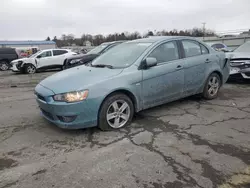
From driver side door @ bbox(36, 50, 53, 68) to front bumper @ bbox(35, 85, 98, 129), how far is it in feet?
35.6

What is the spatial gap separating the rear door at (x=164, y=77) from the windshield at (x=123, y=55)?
278 mm

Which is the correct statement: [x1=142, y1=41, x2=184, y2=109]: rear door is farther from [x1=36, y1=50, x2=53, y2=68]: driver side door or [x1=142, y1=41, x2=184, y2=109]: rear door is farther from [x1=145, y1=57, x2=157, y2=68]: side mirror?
[x1=36, y1=50, x2=53, y2=68]: driver side door

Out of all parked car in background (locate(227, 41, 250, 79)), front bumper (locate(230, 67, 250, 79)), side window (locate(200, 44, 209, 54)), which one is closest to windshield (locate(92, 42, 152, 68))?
side window (locate(200, 44, 209, 54))

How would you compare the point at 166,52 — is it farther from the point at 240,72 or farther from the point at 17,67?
the point at 17,67

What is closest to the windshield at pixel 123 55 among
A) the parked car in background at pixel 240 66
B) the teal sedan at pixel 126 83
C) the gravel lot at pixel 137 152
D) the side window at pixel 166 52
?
the teal sedan at pixel 126 83

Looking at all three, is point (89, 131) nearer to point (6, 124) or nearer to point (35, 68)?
point (6, 124)

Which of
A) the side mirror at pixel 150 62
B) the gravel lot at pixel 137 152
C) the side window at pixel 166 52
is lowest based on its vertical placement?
the gravel lot at pixel 137 152

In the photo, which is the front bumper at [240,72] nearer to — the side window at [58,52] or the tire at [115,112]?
the tire at [115,112]

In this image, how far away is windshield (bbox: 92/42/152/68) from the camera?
3900 mm

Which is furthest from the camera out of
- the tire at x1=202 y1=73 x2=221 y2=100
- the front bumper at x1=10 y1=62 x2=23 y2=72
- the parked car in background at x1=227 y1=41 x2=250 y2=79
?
the front bumper at x1=10 y1=62 x2=23 y2=72

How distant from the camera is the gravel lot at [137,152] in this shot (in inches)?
91.3

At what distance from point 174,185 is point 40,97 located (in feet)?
8.41

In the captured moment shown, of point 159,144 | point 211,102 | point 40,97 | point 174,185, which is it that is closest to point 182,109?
point 211,102

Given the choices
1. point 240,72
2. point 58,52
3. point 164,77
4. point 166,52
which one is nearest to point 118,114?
point 164,77
